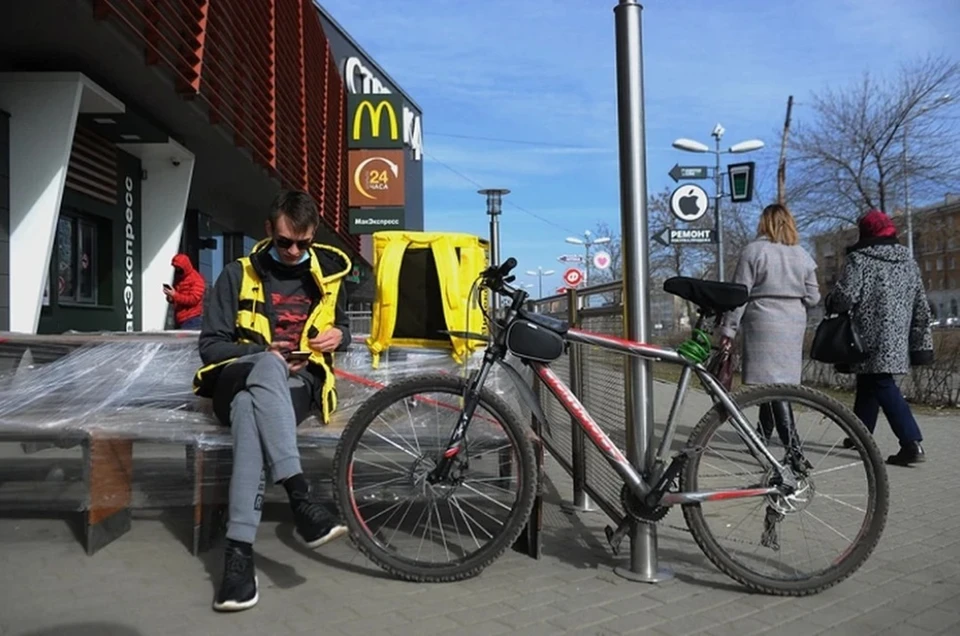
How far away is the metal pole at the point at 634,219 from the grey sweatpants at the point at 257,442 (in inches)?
56.6

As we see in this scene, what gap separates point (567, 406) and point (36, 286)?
681 centimetres

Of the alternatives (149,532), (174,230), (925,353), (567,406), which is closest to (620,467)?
(567,406)

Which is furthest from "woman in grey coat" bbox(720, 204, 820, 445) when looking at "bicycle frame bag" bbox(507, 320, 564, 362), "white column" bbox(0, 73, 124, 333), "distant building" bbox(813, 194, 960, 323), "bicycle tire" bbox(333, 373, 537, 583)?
"distant building" bbox(813, 194, 960, 323)

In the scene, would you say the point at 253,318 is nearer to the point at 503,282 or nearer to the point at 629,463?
the point at 503,282

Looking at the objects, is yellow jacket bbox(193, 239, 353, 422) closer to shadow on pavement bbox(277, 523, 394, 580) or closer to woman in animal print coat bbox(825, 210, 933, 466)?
shadow on pavement bbox(277, 523, 394, 580)

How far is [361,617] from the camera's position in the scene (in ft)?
10.3

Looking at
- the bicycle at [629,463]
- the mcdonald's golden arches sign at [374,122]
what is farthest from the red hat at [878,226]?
the mcdonald's golden arches sign at [374,122]

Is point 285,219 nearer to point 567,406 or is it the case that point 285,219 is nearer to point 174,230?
point 567,406

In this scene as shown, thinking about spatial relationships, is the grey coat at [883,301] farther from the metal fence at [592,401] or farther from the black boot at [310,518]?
the black boot at [310,518]

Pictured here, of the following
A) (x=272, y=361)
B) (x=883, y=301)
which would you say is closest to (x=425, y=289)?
(x=272, y=361)

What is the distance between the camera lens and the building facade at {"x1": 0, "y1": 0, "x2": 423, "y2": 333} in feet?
27.0

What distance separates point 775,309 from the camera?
5.35 m

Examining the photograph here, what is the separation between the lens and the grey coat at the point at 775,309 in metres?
5.33

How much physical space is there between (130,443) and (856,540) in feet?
10.6
